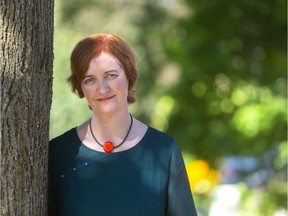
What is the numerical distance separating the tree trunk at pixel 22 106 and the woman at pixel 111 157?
0.39 feet

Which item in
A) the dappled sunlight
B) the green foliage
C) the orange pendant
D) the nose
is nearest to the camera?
the nose

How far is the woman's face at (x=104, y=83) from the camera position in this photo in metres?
3.52

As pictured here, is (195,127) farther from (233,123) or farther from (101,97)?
(101,97)

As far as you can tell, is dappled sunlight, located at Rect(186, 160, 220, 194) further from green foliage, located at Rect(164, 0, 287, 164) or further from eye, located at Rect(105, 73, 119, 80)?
eye, located at Rect(105, 73, 119, 80)

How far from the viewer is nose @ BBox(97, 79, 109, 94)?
3.50 metres

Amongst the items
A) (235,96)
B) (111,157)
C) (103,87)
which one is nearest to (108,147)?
(111,157)

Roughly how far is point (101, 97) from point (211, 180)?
13582mm

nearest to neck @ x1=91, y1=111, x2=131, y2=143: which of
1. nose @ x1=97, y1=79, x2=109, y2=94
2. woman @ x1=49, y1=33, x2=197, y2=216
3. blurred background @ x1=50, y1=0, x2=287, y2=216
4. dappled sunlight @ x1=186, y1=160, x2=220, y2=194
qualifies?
woman @ x1=49, y1=33, x2=197, y2=216

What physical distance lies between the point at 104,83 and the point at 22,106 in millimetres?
345

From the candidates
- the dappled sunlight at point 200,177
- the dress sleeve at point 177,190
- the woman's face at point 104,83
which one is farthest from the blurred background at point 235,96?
the woman's face at point 104,83

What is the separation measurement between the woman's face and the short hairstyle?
0.02 meters

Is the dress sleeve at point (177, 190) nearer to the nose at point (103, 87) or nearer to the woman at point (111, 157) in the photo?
the woman at point (111, 157)

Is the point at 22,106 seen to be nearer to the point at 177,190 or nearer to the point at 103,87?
the point at 103,87

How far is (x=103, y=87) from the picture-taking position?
3.50 m
